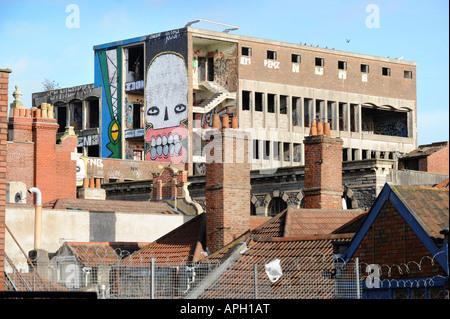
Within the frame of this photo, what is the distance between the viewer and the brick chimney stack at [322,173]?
34.8 meters

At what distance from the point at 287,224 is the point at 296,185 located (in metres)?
24.7

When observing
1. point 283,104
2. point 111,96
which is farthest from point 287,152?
point 111,96

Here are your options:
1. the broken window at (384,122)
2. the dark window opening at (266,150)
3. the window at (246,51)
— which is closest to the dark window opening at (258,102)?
the dark window opening at (266,150)

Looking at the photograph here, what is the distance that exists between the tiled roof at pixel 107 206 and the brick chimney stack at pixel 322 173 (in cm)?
1094

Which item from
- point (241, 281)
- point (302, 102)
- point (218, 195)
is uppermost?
point (302, 102)

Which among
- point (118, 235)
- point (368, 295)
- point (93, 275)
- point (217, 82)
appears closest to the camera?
point (368, 295)

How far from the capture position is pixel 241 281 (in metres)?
27.0

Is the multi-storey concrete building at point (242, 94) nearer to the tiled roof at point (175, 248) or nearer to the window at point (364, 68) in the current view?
the window at point (364, 68)

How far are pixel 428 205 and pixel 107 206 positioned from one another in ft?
93.3

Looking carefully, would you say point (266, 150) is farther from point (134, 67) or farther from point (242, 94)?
point (134, 67)

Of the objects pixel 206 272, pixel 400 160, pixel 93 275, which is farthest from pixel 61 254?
pixel 400 160

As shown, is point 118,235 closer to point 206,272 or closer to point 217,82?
point 206,272
